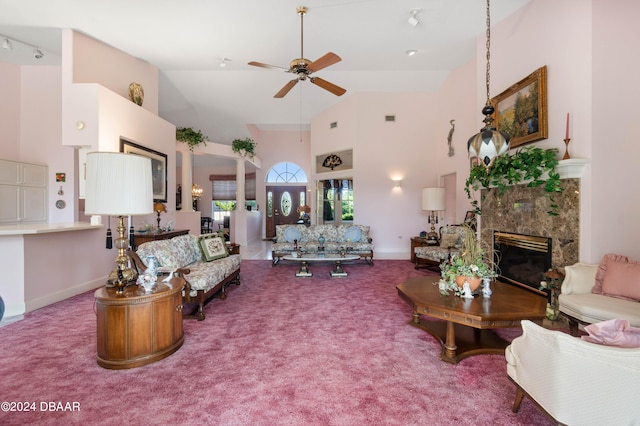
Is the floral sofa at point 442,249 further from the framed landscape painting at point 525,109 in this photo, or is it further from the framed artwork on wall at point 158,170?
the framed artwork on wall at point 158,170

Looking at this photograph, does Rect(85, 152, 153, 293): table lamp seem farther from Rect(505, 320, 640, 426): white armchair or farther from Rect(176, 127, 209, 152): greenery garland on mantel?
Rect(176, 127, 209, 152): greenery garland on mantel

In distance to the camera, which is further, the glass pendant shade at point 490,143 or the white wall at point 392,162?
the white wall at point 392,162

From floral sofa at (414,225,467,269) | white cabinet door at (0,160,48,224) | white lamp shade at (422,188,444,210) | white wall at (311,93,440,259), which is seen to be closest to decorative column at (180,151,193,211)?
white cabinet door at (0,160,48,224)

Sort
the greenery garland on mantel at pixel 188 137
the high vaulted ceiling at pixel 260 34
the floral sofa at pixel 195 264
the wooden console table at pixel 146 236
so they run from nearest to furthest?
the floral sofa at pixel 195 264 → the high vaulted ceiling at pixel 260 34 → the wooden console table at pixel 146 236 → the greenery garland on mantel at pixel 188 137

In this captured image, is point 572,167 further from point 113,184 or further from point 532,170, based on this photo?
point 113,184

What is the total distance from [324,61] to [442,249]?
3952mm

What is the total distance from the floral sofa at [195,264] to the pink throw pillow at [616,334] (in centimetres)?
307

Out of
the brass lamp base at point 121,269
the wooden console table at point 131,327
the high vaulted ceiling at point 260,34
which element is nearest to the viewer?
the wooden console table at point 131,327

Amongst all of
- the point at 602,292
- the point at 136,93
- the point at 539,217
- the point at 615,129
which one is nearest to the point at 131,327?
the point at 602,292

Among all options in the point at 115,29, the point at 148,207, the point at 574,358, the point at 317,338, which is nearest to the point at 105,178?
the point at 148,207

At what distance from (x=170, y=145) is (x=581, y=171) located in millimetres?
6768

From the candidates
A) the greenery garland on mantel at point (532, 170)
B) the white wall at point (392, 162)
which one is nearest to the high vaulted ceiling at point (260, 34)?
the white wall at point (392, 162)

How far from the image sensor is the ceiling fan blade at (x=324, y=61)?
3.45m

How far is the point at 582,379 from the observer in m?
1.31
